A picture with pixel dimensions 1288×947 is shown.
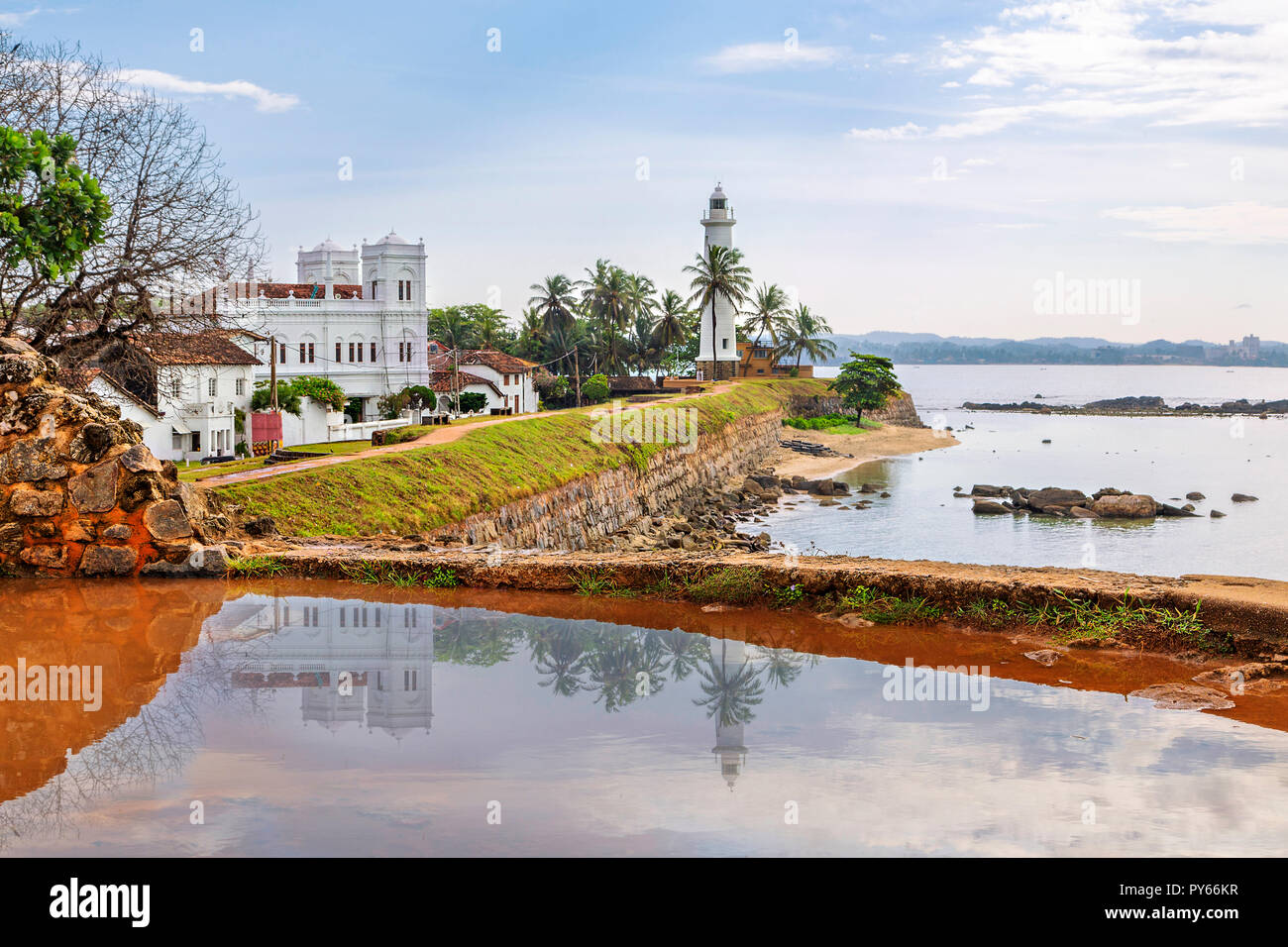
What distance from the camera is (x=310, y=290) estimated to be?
A: 200 ft

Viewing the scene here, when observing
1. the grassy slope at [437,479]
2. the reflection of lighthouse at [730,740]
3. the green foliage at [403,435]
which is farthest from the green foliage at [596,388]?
the reflection of lighthouse at [730,740]

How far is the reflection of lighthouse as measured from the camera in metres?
5.67

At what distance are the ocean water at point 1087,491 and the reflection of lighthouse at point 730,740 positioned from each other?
77.3ft

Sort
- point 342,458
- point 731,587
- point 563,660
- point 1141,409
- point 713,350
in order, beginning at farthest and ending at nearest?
point 1141,409 → point 713,350 → point 342,458 → point 731,587 → point 563,660

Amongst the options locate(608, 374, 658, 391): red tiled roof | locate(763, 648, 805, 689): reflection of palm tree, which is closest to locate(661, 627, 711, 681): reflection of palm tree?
locate(763, 648, 805, 689): reflection of palm tree

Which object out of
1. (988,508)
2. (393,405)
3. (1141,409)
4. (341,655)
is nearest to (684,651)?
(341,655)

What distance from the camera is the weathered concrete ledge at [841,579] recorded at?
8.27 m

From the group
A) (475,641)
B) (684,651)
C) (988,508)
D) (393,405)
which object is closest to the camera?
(684,651)

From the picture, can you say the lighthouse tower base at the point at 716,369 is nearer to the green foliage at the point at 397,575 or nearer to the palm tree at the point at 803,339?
the palm tree at the point at 803,339

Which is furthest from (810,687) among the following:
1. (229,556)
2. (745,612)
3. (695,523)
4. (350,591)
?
(695,523)

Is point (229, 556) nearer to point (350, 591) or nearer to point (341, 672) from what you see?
point (350, 591)

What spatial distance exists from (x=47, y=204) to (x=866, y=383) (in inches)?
2846

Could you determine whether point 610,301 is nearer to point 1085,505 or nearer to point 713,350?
point 713,350

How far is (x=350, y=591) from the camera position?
10688mm
